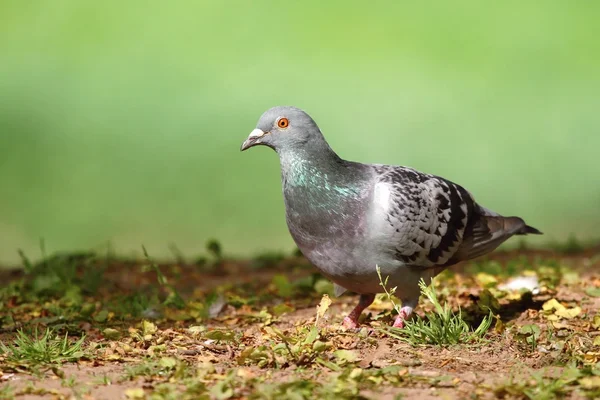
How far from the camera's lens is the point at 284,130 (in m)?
4.85

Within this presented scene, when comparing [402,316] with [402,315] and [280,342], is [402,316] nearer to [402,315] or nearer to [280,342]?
[402,315]

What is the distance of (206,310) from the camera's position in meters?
5.77

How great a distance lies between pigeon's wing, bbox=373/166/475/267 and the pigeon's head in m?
0.51

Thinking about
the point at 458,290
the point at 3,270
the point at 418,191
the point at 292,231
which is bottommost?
the point at 3,270

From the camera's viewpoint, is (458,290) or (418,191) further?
(458,290)

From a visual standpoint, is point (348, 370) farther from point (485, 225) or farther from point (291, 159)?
point (485, 225)

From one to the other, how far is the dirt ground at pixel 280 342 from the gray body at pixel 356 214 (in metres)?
0.28

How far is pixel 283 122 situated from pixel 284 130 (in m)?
0.05

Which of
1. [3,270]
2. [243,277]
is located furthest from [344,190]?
[3,270]

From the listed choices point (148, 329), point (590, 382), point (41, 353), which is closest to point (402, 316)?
point (590, 382)

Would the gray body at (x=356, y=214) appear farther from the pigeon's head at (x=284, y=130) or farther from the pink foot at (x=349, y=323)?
the pink foot at (x=349, y=323)

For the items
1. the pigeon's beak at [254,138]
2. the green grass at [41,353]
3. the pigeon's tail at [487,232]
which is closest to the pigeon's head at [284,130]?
the pigeon's beak at [254,138]

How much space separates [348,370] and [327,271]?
0.96m

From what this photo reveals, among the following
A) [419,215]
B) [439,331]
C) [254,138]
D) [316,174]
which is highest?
[254,138]
